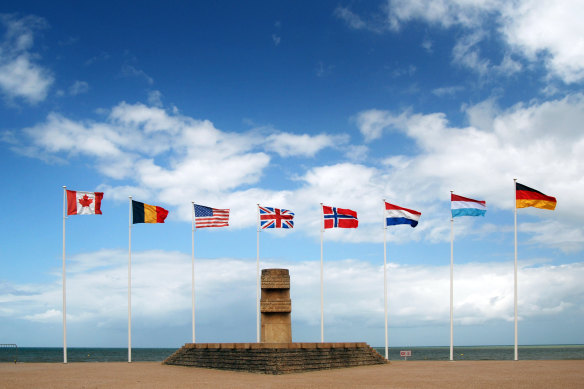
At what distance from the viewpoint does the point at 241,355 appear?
27.9 meters

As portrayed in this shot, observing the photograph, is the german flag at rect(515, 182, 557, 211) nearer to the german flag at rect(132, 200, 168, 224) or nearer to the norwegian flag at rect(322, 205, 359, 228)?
the norwegian flag at rect(322, 205, 359, 228)

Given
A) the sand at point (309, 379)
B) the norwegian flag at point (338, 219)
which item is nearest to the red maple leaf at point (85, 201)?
the sand at point (309, 379)

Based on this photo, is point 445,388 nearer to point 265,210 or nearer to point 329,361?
point 329,361

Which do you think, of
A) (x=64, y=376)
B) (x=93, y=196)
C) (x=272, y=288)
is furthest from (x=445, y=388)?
(x=93, y=196)

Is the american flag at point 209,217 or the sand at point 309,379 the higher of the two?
the american flag at point 209,217

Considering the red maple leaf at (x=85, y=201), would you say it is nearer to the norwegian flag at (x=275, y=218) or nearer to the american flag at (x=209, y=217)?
the american flag at (x=209, y=217)

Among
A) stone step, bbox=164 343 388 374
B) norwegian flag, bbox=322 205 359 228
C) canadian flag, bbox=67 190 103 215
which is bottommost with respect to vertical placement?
stone step, bbox=164 343 388 374

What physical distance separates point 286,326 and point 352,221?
27.2 feet

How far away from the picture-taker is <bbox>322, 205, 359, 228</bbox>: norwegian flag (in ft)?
120

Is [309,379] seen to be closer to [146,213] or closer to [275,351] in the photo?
[275,351]

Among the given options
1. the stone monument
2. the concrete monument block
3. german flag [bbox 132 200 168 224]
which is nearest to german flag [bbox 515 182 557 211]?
the stone monument

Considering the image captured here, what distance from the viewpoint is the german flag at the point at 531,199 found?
3528 cm

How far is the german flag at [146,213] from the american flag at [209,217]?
213 cm

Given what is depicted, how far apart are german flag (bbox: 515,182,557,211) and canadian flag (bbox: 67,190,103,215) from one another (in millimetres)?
24483
